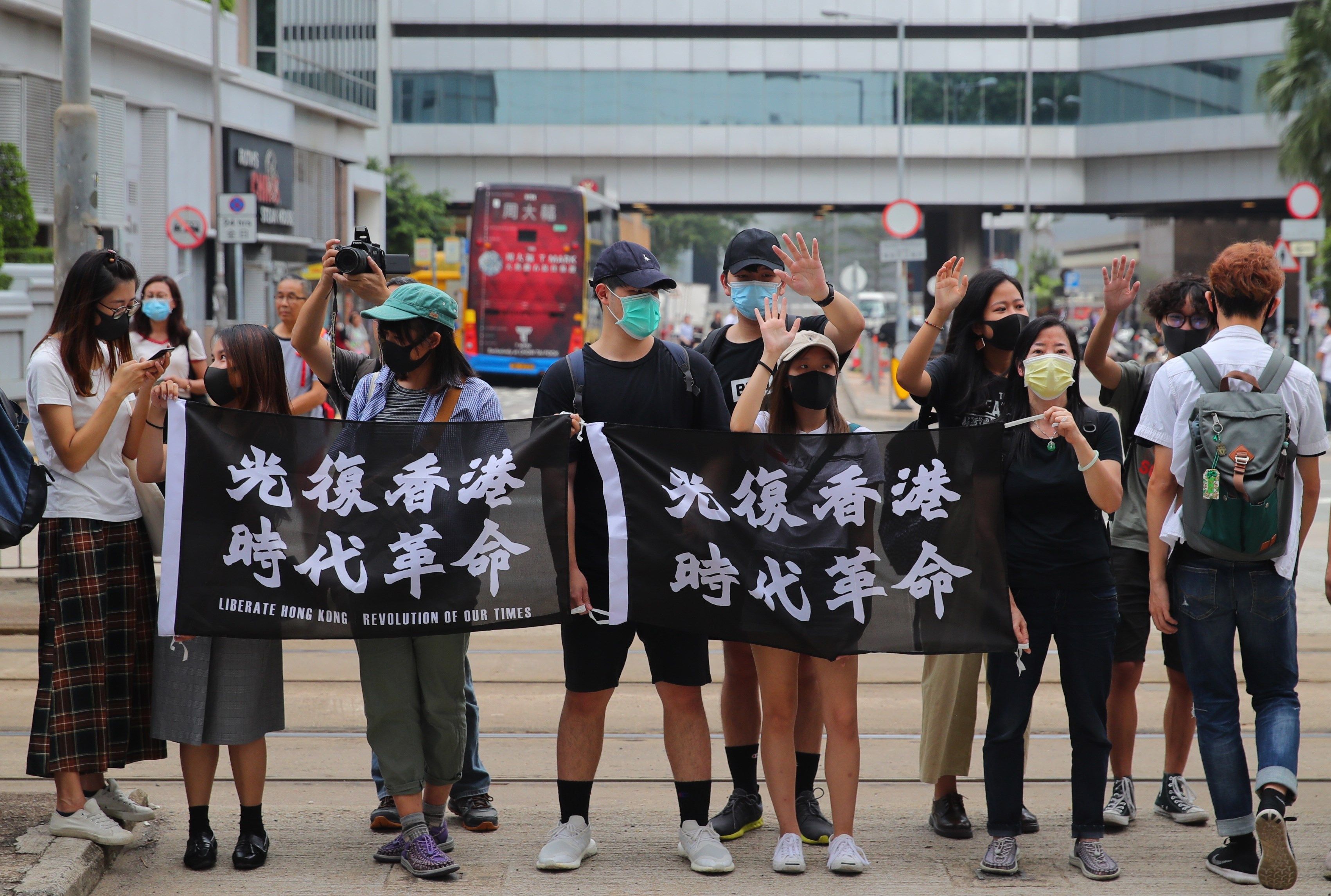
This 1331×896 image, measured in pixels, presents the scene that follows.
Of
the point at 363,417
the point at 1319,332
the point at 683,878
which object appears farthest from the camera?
the point at 1319,332

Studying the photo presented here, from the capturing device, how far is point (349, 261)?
487 cm

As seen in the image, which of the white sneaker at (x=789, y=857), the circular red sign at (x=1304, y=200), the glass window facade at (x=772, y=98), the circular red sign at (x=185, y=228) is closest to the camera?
the white sneaker at (x=789, y=857)

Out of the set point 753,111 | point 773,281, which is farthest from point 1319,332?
point 773,281

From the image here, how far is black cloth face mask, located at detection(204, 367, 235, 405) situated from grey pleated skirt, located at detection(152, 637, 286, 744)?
2.65 feet

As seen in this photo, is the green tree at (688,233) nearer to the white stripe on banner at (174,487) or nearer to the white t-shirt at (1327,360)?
the white t-shirt at (1327,360)

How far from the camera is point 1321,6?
33312mm

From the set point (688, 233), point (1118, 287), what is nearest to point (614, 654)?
point (1118, 287)

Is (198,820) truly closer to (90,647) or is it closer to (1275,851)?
(90,647)

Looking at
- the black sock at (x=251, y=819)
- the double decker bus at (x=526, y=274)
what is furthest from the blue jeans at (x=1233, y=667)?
the double decker bus at (x=526, y=274)

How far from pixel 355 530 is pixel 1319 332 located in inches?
1174

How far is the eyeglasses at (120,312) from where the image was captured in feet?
14.9

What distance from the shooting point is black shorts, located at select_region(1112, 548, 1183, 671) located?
4.91 metres

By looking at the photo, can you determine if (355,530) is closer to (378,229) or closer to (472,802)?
(472,802)

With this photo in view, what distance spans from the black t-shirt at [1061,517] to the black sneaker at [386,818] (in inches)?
89.9
